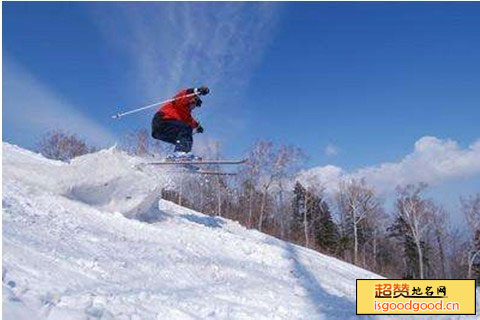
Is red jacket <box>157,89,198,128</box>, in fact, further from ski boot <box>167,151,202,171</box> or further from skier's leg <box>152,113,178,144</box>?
ski boot <box>167,151,202,171</box>

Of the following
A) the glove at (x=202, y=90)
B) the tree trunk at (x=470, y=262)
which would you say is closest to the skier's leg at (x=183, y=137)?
the glove at (x=202, y=90)

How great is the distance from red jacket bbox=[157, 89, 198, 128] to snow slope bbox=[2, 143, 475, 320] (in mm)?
1502

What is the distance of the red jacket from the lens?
13242 mm

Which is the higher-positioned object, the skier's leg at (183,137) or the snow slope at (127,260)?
the skier's leg at (183,137)

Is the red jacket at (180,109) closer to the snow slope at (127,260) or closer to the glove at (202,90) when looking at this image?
the glove at (202,90)

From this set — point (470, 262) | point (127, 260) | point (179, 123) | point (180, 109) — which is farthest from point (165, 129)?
point (470, 262)

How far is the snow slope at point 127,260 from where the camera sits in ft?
19.4

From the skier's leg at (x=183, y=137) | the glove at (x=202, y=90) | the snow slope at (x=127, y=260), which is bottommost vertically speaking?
the snow slope at (x=127, y=260)

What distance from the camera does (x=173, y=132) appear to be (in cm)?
1320

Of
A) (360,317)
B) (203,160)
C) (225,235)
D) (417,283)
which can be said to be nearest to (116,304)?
(360,317)

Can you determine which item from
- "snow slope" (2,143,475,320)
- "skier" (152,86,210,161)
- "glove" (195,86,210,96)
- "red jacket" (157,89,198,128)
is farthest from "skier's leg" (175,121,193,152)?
"snow slope" (2,143,475,320)

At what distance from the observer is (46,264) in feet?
21.4

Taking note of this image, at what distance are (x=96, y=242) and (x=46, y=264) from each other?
214 cm

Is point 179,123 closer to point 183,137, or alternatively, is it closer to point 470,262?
point 183,137
